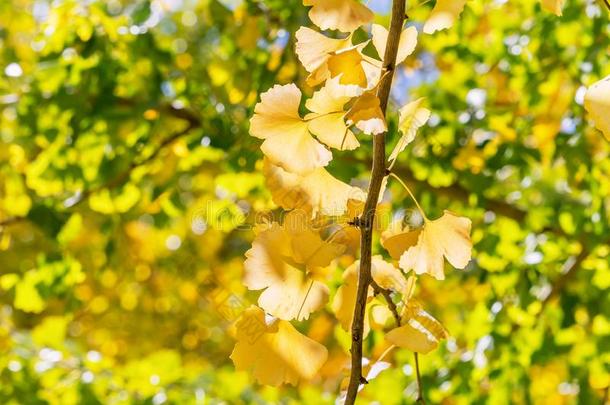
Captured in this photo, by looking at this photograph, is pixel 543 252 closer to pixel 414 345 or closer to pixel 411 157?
pixel 411 157

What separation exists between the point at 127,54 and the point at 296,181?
0.99m

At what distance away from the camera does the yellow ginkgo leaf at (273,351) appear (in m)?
0.56

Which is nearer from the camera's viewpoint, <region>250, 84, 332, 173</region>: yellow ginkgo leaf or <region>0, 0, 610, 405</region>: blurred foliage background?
<region>250, 84, 332, 173</region>: yellow ginkgo leaf

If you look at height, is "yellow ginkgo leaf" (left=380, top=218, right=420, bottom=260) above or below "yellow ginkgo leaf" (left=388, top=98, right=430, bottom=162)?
below

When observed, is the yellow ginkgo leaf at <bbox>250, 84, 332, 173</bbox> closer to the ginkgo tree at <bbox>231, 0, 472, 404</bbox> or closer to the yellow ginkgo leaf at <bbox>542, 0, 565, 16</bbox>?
the ginkgo tree at <bbox>231, 0, 472, 404</bbox>

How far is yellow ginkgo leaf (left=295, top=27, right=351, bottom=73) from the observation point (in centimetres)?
53

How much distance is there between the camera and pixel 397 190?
1623 millimetres

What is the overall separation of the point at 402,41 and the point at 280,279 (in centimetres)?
17

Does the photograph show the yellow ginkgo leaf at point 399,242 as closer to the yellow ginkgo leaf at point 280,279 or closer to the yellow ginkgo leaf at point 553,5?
the yellow ginkgo leaf at point 280,279

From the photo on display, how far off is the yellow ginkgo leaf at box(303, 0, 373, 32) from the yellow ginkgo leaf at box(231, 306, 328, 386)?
0.60 feet

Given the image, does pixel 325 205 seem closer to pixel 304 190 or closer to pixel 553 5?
pixel 304 190

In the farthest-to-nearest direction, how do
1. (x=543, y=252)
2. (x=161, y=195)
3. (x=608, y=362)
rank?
(x=161, y=195)
(x=543, y=252)
(x=608, y=362)

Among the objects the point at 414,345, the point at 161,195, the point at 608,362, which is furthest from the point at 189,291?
the point at 414,345

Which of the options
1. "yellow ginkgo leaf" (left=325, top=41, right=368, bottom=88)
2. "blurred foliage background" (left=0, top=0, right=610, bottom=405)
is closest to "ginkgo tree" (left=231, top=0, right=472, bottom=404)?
"yellow ginkgo leaf" (left=325, top=41, right=368, bottom=88)
